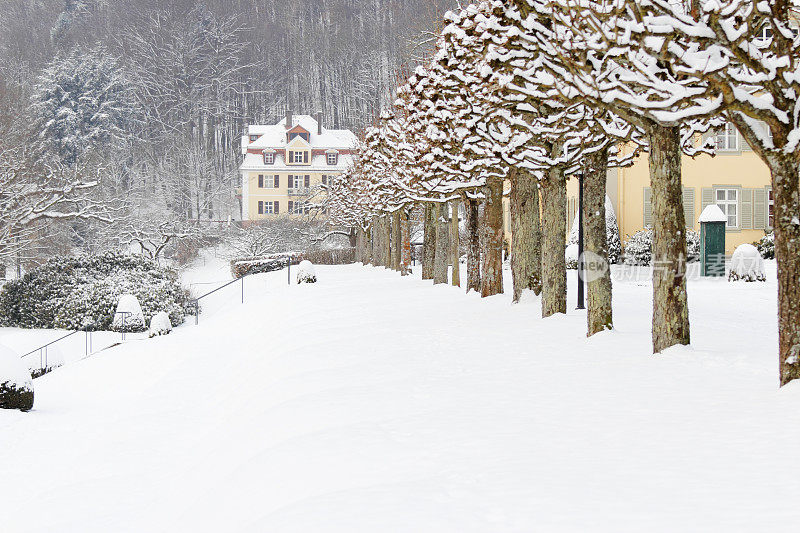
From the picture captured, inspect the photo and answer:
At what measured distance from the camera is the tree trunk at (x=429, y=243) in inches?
1155

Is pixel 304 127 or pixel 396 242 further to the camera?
pixel 304 127

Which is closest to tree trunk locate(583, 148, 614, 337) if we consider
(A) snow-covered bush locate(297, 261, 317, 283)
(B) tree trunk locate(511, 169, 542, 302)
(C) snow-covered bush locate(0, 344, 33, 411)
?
(B) tree trunk locate(511, 169, 542, 302)

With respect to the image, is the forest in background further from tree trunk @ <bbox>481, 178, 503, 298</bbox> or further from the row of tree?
the row of tree

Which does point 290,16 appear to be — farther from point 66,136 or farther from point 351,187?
point 351,187

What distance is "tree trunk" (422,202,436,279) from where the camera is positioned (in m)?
29.3

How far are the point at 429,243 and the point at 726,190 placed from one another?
1251 cm

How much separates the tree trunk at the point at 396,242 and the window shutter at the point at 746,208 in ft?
46.6

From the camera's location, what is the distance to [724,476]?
18.2 feet

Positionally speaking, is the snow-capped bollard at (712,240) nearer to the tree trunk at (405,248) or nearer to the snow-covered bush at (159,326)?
the tree trunk at (405,248)

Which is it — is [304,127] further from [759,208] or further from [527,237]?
[527,237]

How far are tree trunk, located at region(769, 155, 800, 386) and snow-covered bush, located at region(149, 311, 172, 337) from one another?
77.0ft

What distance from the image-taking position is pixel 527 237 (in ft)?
55.8

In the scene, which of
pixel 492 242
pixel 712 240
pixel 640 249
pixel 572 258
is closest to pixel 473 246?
pixel 492 242

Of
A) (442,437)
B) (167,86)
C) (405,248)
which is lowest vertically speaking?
(442,437)
